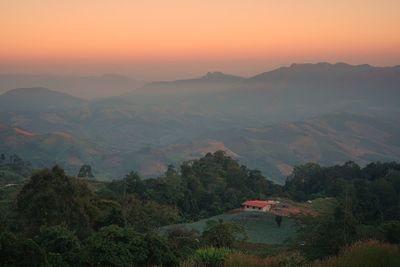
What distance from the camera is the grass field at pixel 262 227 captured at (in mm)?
35094

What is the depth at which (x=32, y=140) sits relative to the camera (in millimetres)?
160875

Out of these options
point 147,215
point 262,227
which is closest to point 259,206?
point 262,227

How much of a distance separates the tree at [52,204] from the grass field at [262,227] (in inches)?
456

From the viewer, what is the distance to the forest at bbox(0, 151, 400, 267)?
10.6 m

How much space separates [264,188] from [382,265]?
53.8 metres

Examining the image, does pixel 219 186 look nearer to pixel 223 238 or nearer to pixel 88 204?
pixel 88 204

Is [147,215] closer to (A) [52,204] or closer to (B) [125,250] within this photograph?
(A) [52,204]

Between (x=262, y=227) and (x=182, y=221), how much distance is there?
8.44 m

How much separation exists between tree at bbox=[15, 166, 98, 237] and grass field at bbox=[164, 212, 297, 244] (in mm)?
11583

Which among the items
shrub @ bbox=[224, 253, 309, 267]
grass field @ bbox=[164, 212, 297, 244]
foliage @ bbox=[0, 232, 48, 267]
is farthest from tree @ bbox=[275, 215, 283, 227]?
shrub @ bbox=[224, 253, 309, 267]

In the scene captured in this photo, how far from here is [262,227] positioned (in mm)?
40781

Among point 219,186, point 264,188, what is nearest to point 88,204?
point 219,186

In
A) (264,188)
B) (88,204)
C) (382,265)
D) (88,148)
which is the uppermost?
(382,265)

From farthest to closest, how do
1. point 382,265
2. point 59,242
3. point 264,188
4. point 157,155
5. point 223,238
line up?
point 157,155
point 264,188
point 223,238
point 59,242
point 382,265
